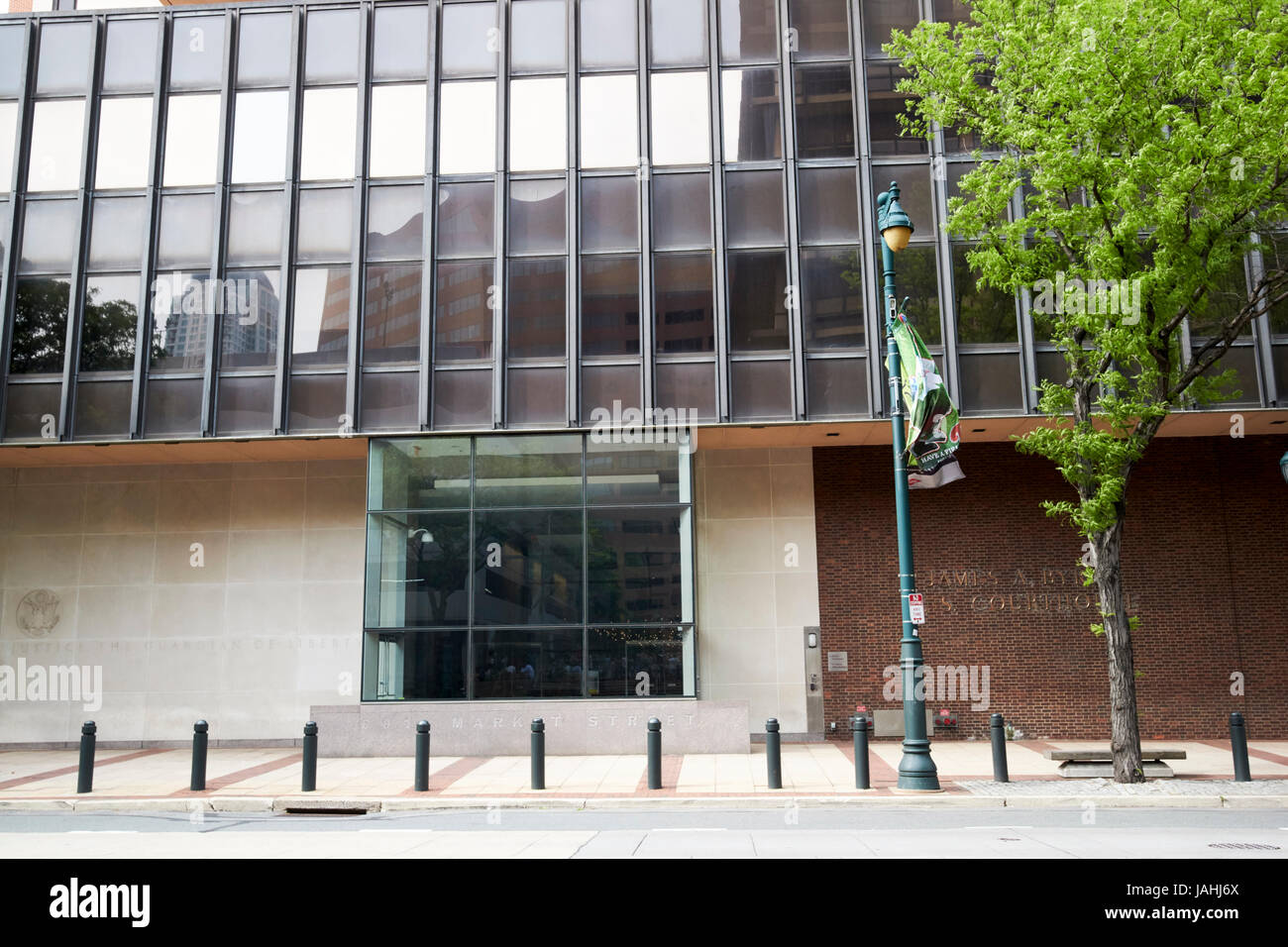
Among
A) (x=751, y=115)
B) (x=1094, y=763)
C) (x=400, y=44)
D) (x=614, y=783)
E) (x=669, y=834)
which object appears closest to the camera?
(x=669, y=834)

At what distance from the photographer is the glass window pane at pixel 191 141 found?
20594 millimetres

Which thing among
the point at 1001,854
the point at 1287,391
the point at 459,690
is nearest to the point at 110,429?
the point at 459,690

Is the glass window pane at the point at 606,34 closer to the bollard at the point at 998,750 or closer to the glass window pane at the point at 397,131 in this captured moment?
the glass window pane at the point at 397,131

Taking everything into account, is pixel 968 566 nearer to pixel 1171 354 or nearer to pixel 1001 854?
pixel 1171 354

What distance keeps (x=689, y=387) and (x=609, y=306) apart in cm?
235

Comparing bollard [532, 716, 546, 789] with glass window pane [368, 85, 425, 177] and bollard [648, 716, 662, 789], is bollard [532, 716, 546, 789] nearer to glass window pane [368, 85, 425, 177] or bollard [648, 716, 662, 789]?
bollard [648, 716, 662, 789]

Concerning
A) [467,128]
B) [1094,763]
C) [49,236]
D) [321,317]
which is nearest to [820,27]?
[467,128]

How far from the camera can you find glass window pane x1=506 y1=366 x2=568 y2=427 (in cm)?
1952

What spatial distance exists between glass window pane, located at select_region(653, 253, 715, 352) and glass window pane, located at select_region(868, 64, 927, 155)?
4311mm

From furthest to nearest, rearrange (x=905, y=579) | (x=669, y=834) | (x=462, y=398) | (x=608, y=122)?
(x=608, y=122) < (x=462, y=398) < (x=905, y=579) < (x=669, y=834)

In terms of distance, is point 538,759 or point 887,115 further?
point 887,115

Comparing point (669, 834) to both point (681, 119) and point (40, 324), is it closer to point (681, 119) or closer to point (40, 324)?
point (681, 119)

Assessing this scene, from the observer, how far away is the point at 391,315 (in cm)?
1997

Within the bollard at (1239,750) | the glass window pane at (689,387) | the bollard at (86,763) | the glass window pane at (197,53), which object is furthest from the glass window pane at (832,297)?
the bollard at (86,763)
